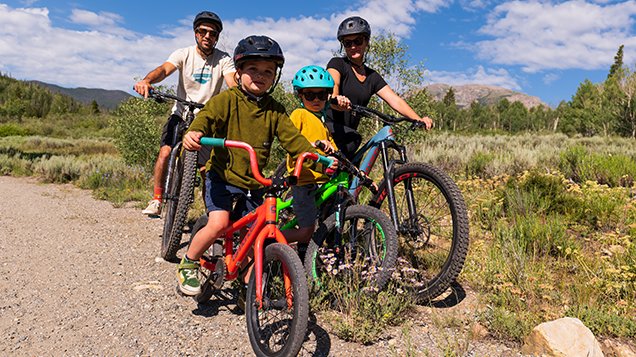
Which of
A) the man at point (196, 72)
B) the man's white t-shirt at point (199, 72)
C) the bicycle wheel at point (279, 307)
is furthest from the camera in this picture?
the man's white t-shirt at point (199, 72)

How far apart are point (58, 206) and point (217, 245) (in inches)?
216

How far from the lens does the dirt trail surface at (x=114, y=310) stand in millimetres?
2533

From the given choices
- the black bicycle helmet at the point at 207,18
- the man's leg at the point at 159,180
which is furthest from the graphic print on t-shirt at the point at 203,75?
the man's leg at the point at 159,180

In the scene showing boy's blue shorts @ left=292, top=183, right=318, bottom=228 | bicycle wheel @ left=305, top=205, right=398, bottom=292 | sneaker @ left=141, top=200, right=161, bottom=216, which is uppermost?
boy's blue shorts @ left=292, top=183, right=318, bottom=228

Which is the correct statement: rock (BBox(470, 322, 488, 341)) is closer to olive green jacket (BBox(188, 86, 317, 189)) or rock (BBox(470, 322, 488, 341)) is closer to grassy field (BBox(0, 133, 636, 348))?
grassy field (BBox(0, 133, 636, 348))

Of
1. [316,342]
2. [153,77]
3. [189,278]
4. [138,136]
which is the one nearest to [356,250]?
[316,342]

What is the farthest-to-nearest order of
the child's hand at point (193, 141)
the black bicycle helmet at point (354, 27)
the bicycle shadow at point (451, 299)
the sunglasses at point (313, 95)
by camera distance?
the black bicycle helmet at point (354, 27), the sunglasses at point (313, 95), the bicycle shadow at point (451, 299), the child's hand at point (193, 141)

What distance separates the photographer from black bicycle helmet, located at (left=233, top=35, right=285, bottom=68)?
8.46ft

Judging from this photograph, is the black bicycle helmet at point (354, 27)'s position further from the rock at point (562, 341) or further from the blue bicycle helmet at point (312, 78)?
the rock at point (562, 341)

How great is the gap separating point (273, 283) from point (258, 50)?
164 cm

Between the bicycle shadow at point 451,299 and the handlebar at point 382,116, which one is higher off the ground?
the handlebar at point 382,116

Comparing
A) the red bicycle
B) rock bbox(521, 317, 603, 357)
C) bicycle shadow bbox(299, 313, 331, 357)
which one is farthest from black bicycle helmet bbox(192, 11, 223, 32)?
rock bbox(521, 317, 603, 357)

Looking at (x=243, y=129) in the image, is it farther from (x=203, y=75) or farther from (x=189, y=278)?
(x=203, y=75)

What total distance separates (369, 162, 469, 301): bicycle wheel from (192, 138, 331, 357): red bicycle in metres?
1.08
